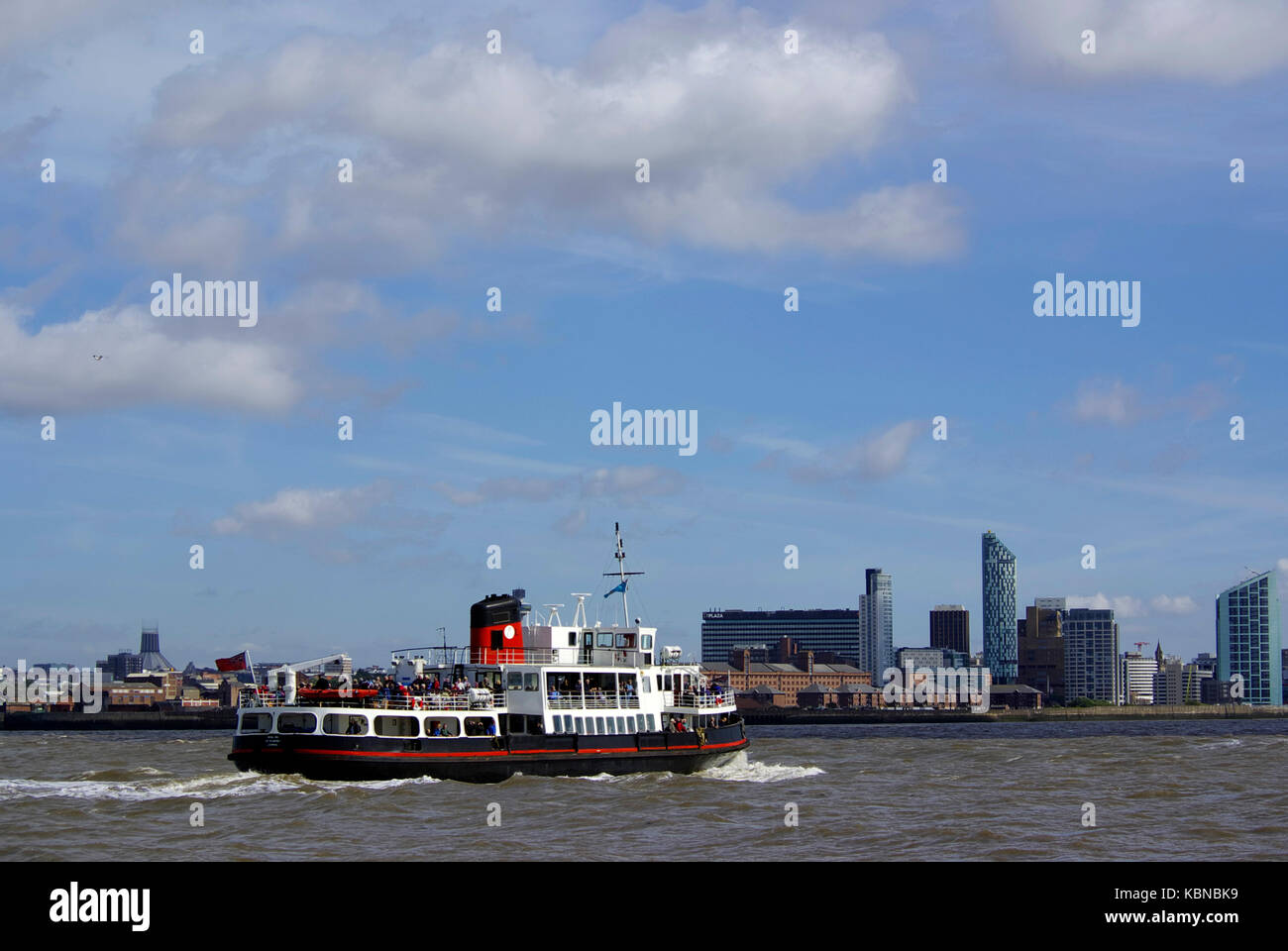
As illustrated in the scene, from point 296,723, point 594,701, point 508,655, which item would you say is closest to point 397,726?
point 296,723

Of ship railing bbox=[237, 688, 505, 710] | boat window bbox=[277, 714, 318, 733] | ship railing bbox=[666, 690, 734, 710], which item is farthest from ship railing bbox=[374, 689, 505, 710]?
ship railing bbox=[666, 690, 734, 710]

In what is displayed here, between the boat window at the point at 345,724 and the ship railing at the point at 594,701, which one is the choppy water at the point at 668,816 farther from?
the ship railing at the point at 594,701

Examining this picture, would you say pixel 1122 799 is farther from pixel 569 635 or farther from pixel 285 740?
pixel 285 740

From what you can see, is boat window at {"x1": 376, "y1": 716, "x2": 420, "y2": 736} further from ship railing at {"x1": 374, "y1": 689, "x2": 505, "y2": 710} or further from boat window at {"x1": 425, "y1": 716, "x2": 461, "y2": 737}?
boat window at {"x1": 425, "y1": 716, "x2": 461, "y2": 737}

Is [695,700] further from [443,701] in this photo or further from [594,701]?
[443,701]

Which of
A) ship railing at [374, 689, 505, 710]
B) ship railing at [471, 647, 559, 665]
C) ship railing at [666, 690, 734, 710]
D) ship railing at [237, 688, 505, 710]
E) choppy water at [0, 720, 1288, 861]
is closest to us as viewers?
choppy water at [0, 720, 1288, 861]

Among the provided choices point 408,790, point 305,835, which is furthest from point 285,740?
point 305,835

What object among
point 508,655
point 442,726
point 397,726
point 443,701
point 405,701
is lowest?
point 442,726
